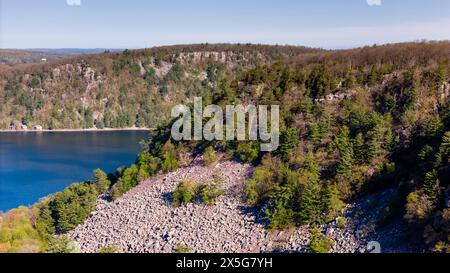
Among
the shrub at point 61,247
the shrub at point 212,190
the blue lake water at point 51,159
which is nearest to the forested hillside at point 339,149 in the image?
the shrub at point 212,190

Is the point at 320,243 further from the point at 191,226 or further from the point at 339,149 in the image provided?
the point at 339,149

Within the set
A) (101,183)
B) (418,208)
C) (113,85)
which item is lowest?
(101,183)

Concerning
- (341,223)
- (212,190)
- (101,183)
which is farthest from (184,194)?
(341,223)

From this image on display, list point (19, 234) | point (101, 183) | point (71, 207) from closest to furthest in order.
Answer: point (19, 234), point (71, 207), point (101, 183)

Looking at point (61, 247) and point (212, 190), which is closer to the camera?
point (61, 247)

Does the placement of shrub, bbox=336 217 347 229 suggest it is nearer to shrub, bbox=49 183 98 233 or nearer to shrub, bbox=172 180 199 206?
shrub, bbox=172 180 199 206

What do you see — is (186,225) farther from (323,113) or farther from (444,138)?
(444,138)

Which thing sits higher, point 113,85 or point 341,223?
point 113,85

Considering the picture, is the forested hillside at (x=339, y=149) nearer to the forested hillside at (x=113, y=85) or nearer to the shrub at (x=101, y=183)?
the shrub at (x=101, y=183)
